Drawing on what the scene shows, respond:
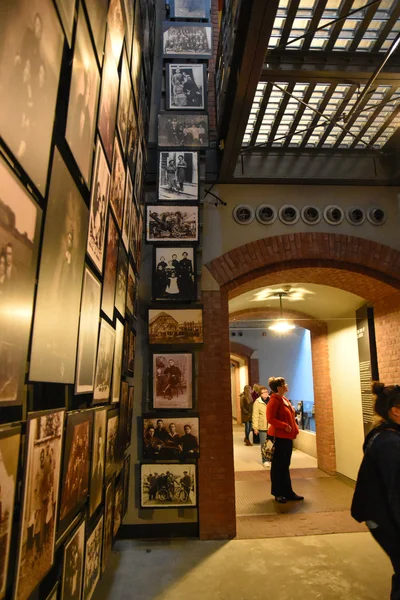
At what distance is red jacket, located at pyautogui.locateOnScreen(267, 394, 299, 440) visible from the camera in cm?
591

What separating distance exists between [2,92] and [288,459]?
5822 millimetres

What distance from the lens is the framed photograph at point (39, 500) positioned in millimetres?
1399

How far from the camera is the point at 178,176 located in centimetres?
511

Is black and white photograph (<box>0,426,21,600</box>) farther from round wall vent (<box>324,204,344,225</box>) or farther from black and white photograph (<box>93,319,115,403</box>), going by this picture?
round wall vent (<box>324,204,344,225</box>)

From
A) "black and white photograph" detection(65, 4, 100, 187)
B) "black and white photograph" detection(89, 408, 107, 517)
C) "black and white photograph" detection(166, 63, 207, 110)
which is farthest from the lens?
"black and white photograph" detection(166, 63, 207, 110)

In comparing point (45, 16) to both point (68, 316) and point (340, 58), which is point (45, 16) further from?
point (340, 58)

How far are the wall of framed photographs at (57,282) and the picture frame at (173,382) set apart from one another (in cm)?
187

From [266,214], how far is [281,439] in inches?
125

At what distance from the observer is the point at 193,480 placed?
4766mm

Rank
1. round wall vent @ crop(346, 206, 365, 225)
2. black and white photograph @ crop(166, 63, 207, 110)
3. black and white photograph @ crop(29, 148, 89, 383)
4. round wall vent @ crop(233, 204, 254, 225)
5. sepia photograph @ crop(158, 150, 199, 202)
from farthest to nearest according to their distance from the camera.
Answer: round wall vent @ crop(346, 206, 365, 225) → round wall vent @ crop(233, 204, 254, 225) → black and white photograph @ crop(166, 63, 207, 110) → sepia photograph @ crop(158, 150, 199, 202) → black and white photograph @ crop(29, 148, 89, 383)

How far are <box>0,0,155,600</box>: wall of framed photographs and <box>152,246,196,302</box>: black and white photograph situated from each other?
2.02 m

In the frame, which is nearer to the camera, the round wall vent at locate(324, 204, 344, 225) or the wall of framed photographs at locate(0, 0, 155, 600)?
the wall of framed photographs at locate(0, 0, 155, 600)

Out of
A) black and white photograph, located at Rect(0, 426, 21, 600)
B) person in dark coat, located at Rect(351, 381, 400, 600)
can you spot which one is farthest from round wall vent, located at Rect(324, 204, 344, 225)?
black and white photograph, located at Rect(0, 426, 21, 600)

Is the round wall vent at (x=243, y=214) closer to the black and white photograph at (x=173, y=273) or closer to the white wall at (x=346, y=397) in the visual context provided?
the black and white photograph at (x=173, y=273)
